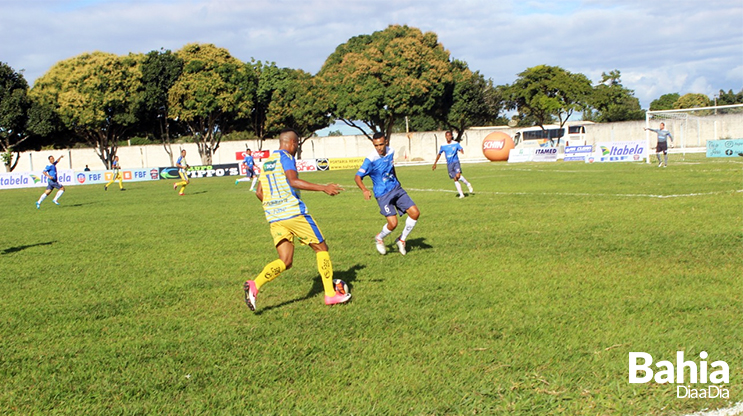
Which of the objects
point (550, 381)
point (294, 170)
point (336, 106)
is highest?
point (336, 106)

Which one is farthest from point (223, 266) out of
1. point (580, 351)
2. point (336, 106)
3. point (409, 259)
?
point (336, 106)

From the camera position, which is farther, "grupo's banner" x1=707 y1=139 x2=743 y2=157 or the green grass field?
"grupo's banner" x1=707 y1=139 x2=743 y2=157

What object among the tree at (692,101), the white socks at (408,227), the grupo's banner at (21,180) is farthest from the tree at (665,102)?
the white socks at (408,227)

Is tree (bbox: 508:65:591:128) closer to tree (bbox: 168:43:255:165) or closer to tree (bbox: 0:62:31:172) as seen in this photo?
tree (bbox: 168:43:255:165)

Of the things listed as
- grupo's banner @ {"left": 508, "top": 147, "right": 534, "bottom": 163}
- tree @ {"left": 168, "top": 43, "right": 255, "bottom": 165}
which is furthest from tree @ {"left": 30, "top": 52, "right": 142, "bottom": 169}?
grupo's banner @ {"left": 508, "top": 147, "right": 534, "bottom": 163}

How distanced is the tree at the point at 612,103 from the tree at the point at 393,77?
16.8m

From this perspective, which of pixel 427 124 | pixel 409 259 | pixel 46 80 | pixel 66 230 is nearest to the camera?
pixel 409 259

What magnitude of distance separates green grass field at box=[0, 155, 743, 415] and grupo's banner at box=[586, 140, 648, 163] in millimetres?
26240

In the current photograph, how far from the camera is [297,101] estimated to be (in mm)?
58656

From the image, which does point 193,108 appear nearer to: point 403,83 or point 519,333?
point 403,83

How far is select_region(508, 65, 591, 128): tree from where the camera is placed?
6194 cm

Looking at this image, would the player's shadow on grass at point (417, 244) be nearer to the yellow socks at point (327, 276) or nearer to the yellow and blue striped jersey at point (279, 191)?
the yellow socks at point (327, 276)

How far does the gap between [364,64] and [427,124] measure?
39260 millimetres

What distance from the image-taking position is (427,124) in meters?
92.3
